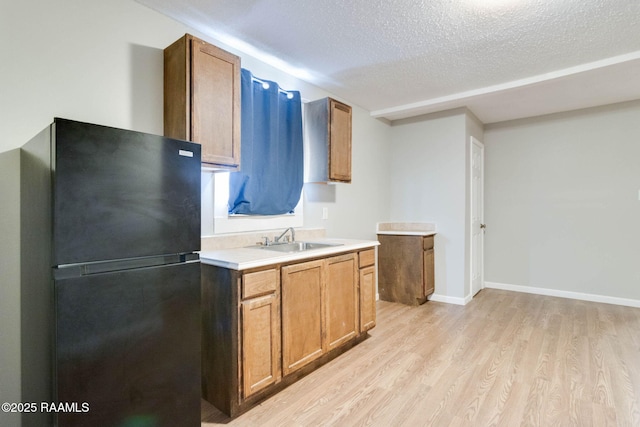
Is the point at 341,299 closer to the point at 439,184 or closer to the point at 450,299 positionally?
the point at 450,299

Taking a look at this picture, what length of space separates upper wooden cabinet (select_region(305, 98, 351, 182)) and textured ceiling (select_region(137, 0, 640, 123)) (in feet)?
1.04

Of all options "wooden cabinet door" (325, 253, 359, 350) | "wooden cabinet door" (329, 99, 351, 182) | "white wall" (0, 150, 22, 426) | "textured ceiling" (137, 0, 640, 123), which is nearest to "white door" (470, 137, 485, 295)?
"textured ceiling" (137, 0, 640, 123)

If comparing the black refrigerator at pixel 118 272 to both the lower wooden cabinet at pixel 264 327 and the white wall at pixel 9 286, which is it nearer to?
the white wall at pixel 9 286

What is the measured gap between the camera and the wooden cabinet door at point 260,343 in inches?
76.1

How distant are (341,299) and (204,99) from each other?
177 cm

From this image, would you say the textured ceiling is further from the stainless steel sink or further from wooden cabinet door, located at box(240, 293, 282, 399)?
wooden cabinet door, located at box(240, 293, 282, 399)

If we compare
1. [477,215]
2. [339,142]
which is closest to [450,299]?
[477,215]

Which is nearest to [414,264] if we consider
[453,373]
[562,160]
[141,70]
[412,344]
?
[412,344]

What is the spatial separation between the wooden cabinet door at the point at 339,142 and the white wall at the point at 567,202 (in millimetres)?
2704

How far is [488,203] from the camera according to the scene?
4.98 meters

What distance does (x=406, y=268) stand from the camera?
4.10 metres

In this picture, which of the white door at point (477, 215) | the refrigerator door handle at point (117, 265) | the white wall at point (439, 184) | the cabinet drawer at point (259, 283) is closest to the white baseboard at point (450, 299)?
the white wall at point (439, 184)

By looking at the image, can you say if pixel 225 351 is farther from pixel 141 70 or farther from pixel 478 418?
pixel 141 70

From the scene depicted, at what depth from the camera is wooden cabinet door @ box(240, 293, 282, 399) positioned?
1.93 m
